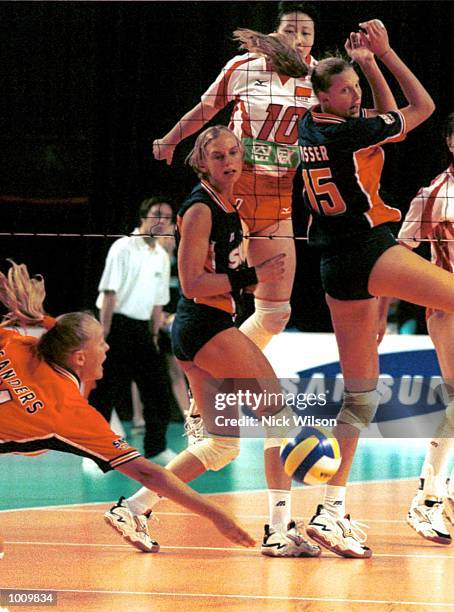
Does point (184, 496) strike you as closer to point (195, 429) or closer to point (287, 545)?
point (287, 545)

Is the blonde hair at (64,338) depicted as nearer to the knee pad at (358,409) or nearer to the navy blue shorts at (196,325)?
the navy blue shorts at (196,325)

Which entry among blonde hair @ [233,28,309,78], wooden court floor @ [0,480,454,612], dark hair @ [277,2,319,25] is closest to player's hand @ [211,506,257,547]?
wooden court floor @ [0,480,454,612]

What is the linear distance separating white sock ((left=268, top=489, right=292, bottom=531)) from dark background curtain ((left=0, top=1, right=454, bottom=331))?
359 centimetres

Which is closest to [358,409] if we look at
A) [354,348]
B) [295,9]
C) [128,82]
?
[354,348]

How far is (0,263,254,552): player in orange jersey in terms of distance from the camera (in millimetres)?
3922

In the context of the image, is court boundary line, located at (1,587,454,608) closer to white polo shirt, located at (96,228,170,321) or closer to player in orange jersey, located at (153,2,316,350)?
player in orange jersey, located at (153,2,316,350)

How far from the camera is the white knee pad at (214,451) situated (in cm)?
484

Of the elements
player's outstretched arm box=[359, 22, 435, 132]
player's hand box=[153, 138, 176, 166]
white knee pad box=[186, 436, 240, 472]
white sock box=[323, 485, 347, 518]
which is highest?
player's outstretched arm box=[359, 22, 435, 132]

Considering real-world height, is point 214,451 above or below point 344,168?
below

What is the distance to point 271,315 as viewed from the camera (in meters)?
5.46

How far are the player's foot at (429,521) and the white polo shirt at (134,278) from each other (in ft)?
11.0

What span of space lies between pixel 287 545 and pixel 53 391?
1.30 metres

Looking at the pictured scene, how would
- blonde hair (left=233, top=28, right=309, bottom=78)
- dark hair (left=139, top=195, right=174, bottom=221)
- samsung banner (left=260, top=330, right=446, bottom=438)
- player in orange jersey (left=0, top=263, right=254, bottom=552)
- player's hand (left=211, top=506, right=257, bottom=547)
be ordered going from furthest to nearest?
samsung banner (left=260, top=330, right=446, bottom=438) → dark hair (left=139, top=195, right=174, bottom=221) → blonde hair (left=233, top=28, right=309, bottom=78) → player in orange jersey (left=0, top=263, right=254, bottom=552) → player's hand (left=211, top=506, right=257, bottom=547)

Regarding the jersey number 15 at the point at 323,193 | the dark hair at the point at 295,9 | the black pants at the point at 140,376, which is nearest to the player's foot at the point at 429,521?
the jersey number 15 at the point at 323,193
